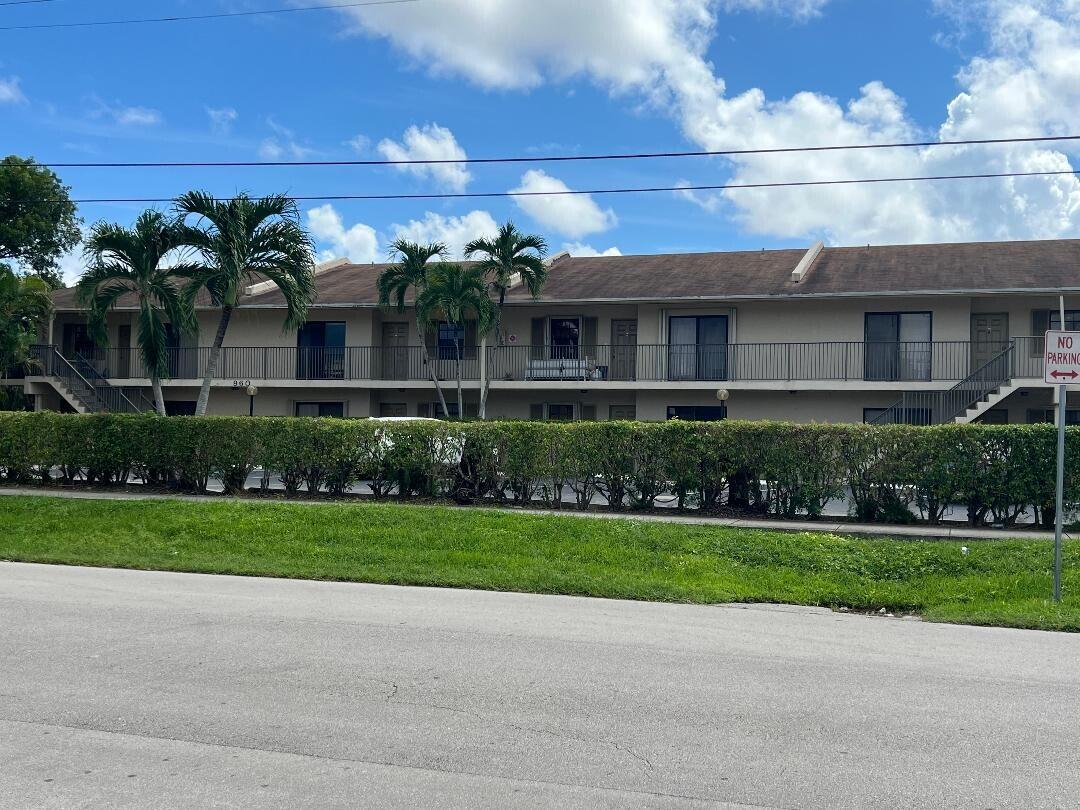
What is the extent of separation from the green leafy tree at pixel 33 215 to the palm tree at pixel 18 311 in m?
8.95

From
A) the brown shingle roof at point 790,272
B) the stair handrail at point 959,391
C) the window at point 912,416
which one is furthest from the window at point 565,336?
the stair handrail at point 959,391

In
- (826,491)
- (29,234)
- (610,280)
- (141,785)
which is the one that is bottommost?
(141,785)

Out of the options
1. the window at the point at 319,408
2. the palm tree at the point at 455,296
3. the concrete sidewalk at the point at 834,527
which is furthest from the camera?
the window at the point at 319,408

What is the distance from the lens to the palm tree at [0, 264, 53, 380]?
2519cm

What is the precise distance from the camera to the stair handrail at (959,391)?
81.8ft

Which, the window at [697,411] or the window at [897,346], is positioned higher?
the window at [897,346]

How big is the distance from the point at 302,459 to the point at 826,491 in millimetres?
9097

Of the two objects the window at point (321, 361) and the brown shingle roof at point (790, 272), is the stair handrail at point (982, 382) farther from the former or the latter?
the window at point (321, 361)

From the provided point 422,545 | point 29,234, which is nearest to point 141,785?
point 422,545

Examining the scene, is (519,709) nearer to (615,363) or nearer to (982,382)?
(982,382)

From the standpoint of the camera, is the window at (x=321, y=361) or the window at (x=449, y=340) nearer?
the window at (x=449, y=340)

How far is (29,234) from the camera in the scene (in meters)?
38.4

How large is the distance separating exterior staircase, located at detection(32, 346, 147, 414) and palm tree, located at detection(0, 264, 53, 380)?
4.64 ft

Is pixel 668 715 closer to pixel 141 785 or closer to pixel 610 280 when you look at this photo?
pixel 141 785
